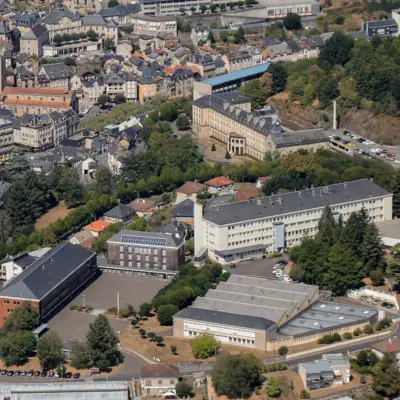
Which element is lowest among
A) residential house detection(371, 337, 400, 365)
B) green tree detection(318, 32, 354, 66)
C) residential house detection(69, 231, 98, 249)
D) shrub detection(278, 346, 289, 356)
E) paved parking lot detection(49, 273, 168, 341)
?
paved parking lot detection(49, 273, 168, 341)

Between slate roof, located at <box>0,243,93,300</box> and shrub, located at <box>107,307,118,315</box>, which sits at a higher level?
slate roof, located at <box>0,243,93,300</box>

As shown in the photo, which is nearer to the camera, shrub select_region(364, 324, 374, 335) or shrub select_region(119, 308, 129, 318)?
shrub select_region(364, 324, 374, 335)

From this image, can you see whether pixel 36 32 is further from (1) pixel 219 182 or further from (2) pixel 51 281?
(2) pixel 51 281

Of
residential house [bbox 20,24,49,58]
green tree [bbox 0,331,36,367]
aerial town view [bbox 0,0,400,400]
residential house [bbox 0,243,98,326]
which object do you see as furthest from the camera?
residential house [bbox 20,24,49,58]

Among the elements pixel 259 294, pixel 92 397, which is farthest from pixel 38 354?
pixel 259 294

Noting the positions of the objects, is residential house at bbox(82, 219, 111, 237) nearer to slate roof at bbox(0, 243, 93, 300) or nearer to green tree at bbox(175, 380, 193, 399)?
slate roof at bbox(0, 243, 93, 300)

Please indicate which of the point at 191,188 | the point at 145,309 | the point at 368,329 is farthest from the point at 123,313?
the point at 191,188

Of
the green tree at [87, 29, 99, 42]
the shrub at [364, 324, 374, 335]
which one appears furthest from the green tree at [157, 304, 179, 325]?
the green tree at [87, 29, 99, 42]

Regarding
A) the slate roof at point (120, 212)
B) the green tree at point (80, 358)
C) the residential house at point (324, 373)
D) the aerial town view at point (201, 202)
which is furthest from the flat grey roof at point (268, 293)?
the slate roof at point (120, 212)
